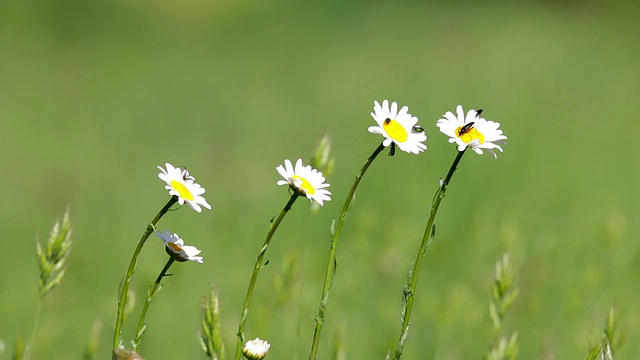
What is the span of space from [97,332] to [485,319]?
1483 millimetres

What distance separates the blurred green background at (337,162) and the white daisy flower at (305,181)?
45 centimetres

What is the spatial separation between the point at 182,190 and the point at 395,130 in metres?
0.31

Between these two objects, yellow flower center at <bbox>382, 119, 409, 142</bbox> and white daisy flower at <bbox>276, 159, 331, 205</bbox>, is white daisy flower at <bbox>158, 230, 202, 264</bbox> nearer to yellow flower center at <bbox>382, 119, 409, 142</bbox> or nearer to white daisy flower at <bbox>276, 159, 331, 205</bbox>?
white daisy flower at <bbox>276, 159, 331, 205</bbox>

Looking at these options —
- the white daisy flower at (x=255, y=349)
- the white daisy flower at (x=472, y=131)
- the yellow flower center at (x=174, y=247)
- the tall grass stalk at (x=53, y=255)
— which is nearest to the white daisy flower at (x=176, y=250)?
the yellow flower center at (x=174, y=247)

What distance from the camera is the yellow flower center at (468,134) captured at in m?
1.23

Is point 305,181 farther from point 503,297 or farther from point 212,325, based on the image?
point 503,297

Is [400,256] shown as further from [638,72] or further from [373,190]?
[638,72]

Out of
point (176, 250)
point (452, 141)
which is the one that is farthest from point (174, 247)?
point (452, 141)

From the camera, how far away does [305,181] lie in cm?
127

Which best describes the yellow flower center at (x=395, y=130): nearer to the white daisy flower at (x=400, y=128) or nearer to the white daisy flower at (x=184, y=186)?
the white daisy flower at (x=400, y=128)

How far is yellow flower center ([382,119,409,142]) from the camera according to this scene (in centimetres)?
123

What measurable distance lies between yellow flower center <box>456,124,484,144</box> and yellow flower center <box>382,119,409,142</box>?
0.08 metres

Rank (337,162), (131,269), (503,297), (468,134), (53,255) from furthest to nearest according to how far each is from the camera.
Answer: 1. (337,162)
2. (503,297)
3. (53,255)
4. (468,134)
5. (131,269)

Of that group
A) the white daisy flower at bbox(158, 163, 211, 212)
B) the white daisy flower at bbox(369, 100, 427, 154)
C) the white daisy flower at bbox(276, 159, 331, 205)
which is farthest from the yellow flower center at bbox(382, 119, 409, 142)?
the white daisy flower at bbox(158, 163, 211, 212)
